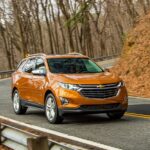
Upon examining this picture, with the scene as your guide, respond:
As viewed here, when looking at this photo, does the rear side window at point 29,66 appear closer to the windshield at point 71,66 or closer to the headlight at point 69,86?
the windshield at point 71,66

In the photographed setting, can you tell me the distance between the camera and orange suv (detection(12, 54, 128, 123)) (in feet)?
37.4

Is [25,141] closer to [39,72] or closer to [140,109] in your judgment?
[39,72]

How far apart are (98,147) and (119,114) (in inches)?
163

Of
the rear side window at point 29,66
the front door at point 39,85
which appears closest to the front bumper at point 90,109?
the front door at point 39,85

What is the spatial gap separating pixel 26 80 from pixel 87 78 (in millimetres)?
2830

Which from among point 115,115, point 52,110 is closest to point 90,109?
point 52,110

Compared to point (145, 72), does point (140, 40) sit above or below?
above

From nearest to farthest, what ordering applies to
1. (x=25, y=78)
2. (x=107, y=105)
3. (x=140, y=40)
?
(x=107, y=105), (x=25, y=78), (x=140, y=40)

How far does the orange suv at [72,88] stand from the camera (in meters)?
11.4

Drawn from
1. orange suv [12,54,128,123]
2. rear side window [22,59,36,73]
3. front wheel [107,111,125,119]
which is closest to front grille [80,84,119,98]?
orange suv [12,54,128,123]

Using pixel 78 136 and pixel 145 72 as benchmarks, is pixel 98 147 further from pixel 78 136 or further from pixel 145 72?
pixel 145 72

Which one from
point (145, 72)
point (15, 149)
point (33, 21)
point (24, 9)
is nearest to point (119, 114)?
point (15, 149)

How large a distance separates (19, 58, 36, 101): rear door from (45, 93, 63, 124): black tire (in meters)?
1.47

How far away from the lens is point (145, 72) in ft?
71.4
